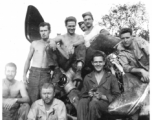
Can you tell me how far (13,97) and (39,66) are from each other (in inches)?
30.0

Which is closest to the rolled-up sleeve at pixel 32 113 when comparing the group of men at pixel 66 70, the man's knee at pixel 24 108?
the group of men at pixel 66 70

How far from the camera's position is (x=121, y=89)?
5.61 m

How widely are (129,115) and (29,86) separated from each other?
Answer: 1940 mm

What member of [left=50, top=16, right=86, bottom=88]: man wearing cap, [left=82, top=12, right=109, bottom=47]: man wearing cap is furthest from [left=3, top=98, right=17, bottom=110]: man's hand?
[left=82, top=12, right=109, bottom=47]: man wearing cap

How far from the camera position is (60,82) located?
5.70 metres

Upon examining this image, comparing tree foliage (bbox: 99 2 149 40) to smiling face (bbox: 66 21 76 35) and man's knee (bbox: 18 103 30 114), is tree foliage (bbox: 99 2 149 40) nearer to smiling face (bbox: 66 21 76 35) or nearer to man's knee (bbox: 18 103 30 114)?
smiling face (bbox: 66 21 76 35)

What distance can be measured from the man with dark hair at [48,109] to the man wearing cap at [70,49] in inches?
25.7

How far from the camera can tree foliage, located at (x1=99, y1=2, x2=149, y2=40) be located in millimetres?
9328

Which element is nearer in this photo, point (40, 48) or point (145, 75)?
point (145, 75)

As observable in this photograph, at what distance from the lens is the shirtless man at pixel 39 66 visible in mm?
5547

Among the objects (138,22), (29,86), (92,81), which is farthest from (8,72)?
(138,22)

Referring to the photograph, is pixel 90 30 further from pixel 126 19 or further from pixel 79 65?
pixel 126 19

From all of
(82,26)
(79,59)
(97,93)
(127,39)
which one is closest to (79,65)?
(79,59)

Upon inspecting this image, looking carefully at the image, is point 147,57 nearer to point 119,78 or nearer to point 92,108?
point 119,78
